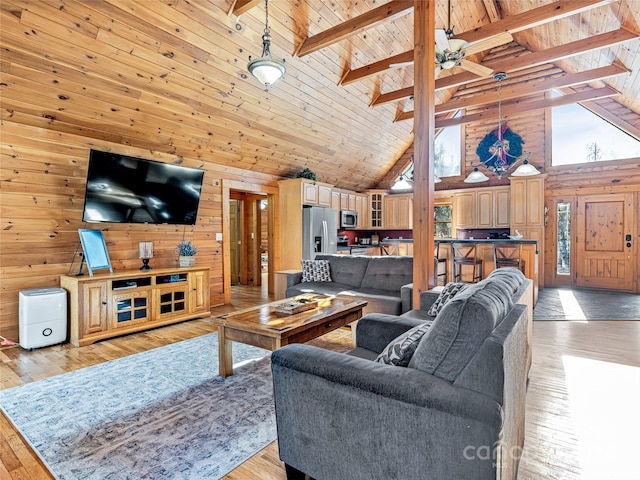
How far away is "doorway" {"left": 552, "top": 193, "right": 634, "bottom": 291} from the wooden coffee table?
6.60m

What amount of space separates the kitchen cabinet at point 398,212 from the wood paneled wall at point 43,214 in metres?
6.24

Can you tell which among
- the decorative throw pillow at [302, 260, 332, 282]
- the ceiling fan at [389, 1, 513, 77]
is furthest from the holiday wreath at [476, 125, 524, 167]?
the decorative throw pillow at [302, 260, 332, 282]

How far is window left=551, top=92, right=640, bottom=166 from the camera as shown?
6.80 m

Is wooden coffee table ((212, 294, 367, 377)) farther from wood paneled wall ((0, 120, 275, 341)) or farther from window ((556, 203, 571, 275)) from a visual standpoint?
window ((556, 203, 571, 275))

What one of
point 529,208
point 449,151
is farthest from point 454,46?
point 449,151

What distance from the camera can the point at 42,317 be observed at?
140 inches

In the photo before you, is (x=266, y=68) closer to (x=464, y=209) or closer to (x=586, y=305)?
(x=586, y=305)

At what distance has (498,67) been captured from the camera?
17.0ft

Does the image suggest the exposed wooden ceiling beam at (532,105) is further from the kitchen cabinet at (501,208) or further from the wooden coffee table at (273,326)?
the wooden coffee table at (273,326)

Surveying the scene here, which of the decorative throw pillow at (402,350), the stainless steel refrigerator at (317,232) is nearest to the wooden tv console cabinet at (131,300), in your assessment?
the stainless steel refrigerator at (317,232)

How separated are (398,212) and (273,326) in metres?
7.12

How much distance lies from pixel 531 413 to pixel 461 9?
623cm

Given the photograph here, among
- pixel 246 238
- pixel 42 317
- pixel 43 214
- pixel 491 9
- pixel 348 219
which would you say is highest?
pixel 491 9

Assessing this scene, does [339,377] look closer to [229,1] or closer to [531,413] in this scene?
[531,413]
